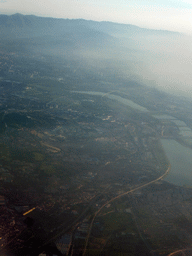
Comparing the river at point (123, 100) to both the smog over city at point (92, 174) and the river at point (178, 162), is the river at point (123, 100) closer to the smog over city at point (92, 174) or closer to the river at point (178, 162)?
the smog over city at point (92, 174)

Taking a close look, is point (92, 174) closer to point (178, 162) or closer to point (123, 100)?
point (178, 162)

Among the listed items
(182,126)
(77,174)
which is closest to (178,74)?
(182,126)

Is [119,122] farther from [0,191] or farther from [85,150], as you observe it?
[0,191]

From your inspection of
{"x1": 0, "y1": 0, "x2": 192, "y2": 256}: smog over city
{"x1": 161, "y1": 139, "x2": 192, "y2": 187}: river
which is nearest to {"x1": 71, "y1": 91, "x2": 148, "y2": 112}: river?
{"x1": 0, "y1": 0, "x2": 192, "y2": 256}: smog over city

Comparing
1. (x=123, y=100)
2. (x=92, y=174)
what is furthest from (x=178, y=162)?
(x=123, y=100)

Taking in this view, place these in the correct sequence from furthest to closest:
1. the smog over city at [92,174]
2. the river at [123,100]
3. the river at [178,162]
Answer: the river at [123,100] → the river at [178,162] → the smog over city at [92,174]

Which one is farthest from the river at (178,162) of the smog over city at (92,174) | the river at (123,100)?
the river at (123,100)

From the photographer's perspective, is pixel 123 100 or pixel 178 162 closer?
pixel 178 162

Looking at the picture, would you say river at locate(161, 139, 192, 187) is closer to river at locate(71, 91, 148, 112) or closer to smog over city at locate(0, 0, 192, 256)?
smog over city at locate(0, 0, 192, 256)
